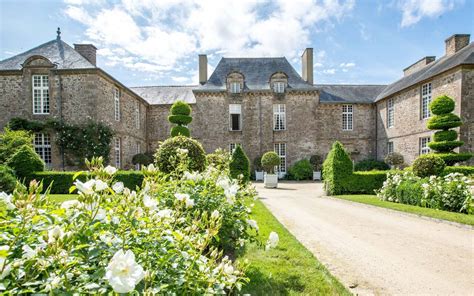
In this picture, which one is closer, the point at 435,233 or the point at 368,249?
the point at 368,249

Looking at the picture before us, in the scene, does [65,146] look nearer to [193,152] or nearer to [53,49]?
[53,49]

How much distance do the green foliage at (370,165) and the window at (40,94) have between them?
2150 cm

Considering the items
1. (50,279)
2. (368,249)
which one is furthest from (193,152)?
(50,279)

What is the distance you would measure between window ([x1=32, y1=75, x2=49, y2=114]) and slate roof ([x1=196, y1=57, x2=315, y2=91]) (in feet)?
33.7

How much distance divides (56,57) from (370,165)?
22589 mm

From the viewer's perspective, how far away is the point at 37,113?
51.8 ft

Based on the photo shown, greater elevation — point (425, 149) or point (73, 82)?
point (73, 82)

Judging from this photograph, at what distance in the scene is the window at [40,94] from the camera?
15.7 meters

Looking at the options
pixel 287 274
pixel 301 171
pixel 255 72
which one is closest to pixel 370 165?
pixel 301 171

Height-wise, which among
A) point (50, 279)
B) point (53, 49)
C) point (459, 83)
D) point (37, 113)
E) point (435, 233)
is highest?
point (53, 49)

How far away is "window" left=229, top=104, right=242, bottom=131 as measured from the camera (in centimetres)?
2292

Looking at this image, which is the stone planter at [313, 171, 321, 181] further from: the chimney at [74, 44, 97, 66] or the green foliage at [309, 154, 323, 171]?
the chimney at [74, 44, 97, 66]

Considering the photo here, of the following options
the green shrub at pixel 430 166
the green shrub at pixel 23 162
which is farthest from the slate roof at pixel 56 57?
the green shrub at pixel 430 166

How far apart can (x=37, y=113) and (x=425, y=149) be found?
23120 mm
